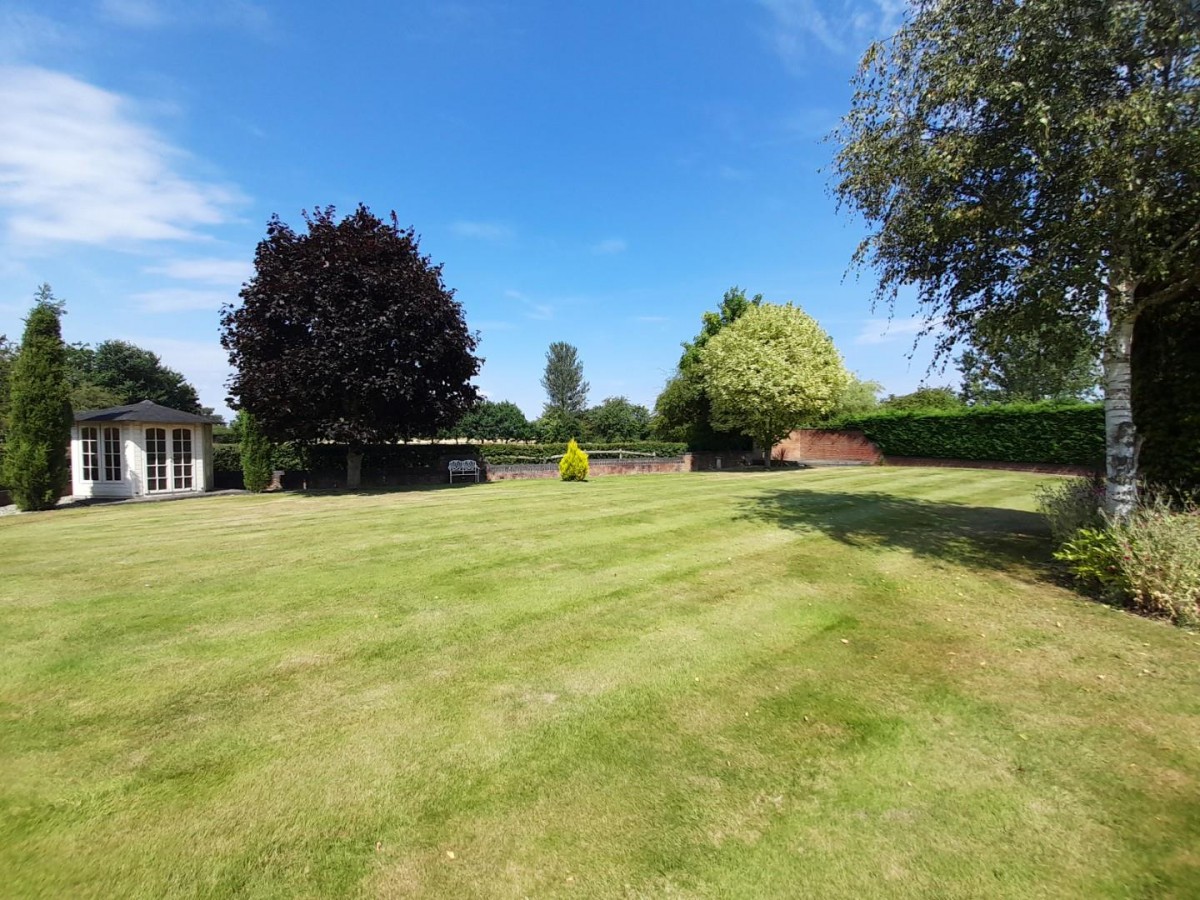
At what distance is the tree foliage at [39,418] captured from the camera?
49.2 feet

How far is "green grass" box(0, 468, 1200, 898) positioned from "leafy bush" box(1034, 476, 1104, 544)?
1.03m

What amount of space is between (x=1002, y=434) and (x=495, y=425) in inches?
1485

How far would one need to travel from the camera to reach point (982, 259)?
7418 millimetres

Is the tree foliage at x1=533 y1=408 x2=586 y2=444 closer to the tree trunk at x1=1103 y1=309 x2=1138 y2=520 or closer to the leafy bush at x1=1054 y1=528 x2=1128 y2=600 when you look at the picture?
the tree trunk at x1=1103 y1=309 x2=1138 y2=520

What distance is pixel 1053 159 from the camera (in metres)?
6.21

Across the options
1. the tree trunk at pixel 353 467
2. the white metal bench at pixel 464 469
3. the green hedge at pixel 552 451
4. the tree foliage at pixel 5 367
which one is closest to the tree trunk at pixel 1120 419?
the tree trunk at pixel 353 467

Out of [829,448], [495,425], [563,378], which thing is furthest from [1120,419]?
[563,378]

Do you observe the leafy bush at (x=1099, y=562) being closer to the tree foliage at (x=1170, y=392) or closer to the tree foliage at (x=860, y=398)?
the tree foliage at (x=1170, y=392)

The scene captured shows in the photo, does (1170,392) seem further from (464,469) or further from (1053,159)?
(464,469)

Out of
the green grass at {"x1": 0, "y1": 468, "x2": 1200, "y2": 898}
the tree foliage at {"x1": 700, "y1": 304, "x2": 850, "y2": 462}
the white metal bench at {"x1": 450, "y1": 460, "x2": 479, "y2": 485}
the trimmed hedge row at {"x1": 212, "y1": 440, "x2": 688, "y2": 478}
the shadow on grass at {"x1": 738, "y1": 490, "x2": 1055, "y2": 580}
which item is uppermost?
the tree foliage at {"x1": 700, "y1": 304, "x2": 850, "y2": 462}

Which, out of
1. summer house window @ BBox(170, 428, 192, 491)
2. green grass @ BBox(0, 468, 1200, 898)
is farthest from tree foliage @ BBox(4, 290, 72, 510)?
green grass @ BBox(0, 468, 1200, 898)

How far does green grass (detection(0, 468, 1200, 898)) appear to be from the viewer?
2.41 meters

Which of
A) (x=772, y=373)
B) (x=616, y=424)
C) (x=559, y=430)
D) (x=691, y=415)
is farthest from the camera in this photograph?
(x=616, y=424)

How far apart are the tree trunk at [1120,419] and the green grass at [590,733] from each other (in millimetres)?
1269
